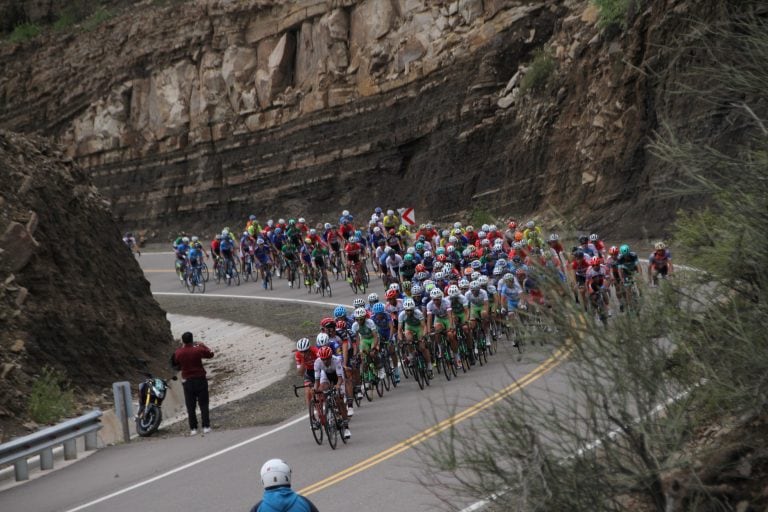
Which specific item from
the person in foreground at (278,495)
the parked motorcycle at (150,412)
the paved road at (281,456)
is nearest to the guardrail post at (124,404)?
the parked motorcycle at (150,412)

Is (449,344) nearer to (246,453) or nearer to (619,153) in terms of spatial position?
(246,453)

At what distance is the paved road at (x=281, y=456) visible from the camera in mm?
13195

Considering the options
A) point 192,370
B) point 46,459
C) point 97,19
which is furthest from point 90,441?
point 97,19

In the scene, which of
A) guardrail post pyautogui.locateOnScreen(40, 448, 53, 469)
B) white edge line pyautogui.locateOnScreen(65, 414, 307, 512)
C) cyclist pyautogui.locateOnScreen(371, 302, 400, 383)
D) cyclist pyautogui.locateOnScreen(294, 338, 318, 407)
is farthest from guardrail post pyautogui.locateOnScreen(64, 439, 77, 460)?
cyclist pyautogui.locateOnScreen(371, 302, 400, 383)

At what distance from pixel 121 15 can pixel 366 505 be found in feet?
182

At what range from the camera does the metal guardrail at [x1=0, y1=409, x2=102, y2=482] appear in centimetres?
1620

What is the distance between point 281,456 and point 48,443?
12.5ft

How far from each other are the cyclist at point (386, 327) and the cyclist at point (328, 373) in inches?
149

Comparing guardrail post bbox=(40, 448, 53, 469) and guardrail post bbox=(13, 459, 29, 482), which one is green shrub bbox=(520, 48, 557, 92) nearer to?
guardrail post bbox=(40, 448, 53, 469)

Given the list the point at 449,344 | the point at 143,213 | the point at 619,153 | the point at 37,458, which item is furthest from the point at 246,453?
the point at 143,213

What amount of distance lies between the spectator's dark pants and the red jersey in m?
2.09

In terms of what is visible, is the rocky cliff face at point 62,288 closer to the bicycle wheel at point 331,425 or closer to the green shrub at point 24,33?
the bicycle wheel at point 331,425

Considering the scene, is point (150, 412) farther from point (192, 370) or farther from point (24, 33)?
point (24, 33)

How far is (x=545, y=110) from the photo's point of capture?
135 ft
